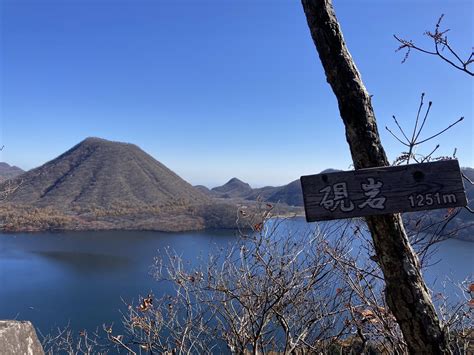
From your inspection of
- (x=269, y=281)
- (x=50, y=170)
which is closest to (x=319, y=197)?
(x=269, y=281)

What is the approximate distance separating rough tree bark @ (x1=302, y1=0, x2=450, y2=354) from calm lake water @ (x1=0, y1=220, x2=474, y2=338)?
3637 millimetres

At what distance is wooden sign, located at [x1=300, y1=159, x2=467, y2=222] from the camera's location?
3.96ft

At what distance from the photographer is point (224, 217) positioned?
37.0 meters

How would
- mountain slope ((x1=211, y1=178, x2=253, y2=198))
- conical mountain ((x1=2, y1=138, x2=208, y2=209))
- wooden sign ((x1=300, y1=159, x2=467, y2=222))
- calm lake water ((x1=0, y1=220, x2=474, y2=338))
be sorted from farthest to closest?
mountain slope ((x1=211, y1=178, x2=253, y2=198)) → conical mountain ((x1=2, y1=138, x2=208, y2=209)) → calm lake water ((x1=0, y1=220, x2=474, y2=338)) → wooden sign ((x1=300, y1=159, x2=467, y2=222))

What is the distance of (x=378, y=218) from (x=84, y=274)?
779 inches

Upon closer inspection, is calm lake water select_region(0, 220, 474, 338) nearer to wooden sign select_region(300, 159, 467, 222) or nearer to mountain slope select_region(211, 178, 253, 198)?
wooden sign select_region(300, 159, 467, 222)

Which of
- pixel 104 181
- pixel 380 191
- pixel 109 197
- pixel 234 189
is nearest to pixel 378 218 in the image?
pixel 380 191

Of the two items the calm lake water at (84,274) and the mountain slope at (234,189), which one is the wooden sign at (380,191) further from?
the mountain slope at (234,189)

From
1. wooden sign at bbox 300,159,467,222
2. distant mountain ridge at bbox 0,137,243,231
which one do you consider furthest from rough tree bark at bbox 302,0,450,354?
distant mountain ridge at bbox 0,137,243,231

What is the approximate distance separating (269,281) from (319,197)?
5.28 ft

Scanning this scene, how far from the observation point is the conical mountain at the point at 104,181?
56.1m

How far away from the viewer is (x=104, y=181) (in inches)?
2505

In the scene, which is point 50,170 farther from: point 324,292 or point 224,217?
point 324,292

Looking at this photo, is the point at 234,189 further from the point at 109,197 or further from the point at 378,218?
the point at 378,218
